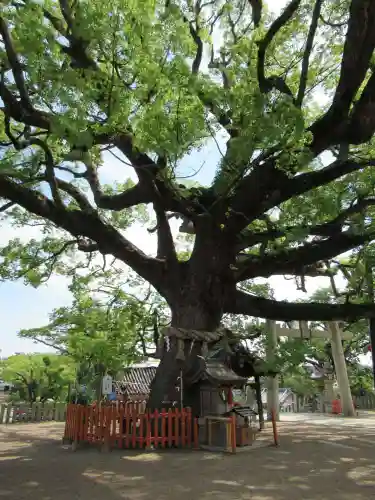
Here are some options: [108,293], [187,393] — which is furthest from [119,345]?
[187,393]

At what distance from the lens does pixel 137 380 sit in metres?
21.6

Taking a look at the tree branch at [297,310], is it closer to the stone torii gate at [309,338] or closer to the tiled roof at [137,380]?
the stone torii gate at [309,338]

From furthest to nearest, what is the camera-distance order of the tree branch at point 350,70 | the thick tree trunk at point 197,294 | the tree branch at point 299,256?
1. the tree branch at point 299,256
2. the thick tree trunk at point 197,294
3. the tree branch at point 350,70

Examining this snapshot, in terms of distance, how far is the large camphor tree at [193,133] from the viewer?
640 cm

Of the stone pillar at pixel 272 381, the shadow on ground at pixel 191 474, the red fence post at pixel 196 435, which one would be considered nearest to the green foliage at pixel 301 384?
the stone pillar at pixel 272 381

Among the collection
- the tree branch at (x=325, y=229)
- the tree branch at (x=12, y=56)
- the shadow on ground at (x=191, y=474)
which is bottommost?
the shadow on ground at (x=191, y=474)

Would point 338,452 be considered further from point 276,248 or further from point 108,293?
point 108,293

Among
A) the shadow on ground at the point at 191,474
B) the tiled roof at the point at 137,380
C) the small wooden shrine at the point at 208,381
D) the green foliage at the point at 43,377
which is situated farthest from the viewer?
the tiled roof at the point at 137,380

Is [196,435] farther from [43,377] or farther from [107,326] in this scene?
[43,377]

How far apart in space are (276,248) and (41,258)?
657 centimetres

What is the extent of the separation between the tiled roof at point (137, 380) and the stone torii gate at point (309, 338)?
20.5 ft

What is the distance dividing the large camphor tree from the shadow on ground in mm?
2665

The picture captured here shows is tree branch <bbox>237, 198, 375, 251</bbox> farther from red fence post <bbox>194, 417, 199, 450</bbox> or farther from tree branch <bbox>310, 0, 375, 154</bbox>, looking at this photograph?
red fence post <bbox>194, 417, 199, 450</bbox>

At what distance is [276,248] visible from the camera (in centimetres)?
1083
